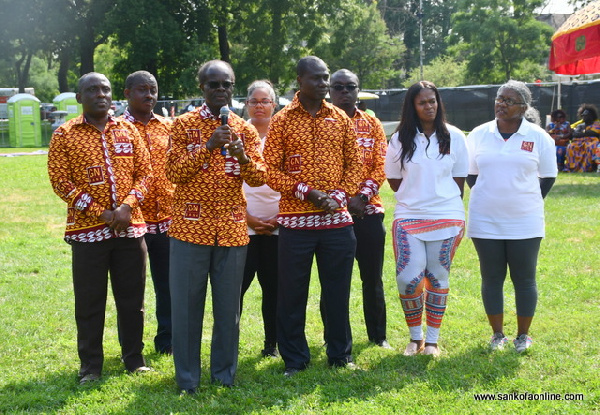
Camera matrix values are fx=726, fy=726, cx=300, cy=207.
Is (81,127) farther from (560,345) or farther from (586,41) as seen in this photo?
(586,41)

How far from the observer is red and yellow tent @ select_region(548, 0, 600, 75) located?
46.0ft

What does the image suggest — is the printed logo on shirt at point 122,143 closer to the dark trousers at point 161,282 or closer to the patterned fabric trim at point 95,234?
the patterned fabric trim at point 95,234

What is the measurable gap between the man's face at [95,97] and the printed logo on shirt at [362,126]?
1904mm

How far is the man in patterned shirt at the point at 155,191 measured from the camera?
222 inches

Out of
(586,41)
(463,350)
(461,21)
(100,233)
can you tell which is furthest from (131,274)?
(461,21)

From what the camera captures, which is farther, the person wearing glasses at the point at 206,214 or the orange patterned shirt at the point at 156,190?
the orange patterned shirt at the point at 156,190

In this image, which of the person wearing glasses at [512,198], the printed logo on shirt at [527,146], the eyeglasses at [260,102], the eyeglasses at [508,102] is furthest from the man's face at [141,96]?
the printed logo on shirt at [527,146]

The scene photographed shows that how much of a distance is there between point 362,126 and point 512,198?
4.20 feet

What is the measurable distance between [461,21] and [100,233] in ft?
143

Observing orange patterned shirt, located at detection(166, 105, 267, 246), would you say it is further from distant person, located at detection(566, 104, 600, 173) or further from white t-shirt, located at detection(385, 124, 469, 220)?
distant person, located at detection(566, 104, 600, 173)

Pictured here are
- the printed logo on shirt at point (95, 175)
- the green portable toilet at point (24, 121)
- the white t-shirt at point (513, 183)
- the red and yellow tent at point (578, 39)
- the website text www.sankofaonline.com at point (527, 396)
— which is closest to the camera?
the website text www.sankofaonline.com at point (527, 396)

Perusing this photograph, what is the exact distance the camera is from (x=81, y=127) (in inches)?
196

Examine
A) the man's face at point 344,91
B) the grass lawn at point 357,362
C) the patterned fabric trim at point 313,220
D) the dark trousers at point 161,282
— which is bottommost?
the grass lawn at point 357,362

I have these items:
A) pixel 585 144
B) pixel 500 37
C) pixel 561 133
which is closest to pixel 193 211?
pixel 585 144
